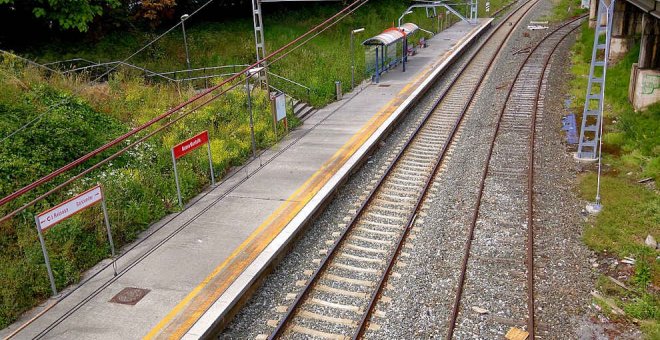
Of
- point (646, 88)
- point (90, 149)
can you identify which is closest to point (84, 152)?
point (90, 149)

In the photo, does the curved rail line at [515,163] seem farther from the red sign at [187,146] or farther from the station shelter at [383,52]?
the red sign at [187,146]

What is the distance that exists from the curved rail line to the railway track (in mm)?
1357

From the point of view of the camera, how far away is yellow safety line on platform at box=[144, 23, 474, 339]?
26.9 feet

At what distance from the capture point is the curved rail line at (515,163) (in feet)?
32.0

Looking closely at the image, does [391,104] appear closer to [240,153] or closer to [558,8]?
[240,153]

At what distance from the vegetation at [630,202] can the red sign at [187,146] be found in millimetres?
9104

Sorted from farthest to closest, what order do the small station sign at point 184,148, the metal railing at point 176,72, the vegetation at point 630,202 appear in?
the metal railing at point 176,72 → the small station sign at point 184,148 → the vegetation at point 630,202

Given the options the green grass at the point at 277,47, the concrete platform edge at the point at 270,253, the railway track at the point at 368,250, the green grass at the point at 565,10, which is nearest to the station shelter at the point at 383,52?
the green grass at the point at 277,47

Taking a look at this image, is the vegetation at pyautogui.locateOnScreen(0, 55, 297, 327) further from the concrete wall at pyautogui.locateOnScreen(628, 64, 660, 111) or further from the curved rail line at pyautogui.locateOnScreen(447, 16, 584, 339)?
the concrete wall at pyautogui.locateOnScreen(628, 64, 660, 111)

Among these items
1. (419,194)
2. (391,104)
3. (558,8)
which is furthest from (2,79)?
(558,8)

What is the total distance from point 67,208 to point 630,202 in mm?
11861

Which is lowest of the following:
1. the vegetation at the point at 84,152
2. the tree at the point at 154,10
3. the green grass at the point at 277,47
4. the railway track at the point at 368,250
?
the railway track at the point at 368,250

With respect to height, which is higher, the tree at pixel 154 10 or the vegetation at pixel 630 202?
the tree at pixel 154 10

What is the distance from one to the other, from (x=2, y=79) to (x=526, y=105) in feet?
59.6
